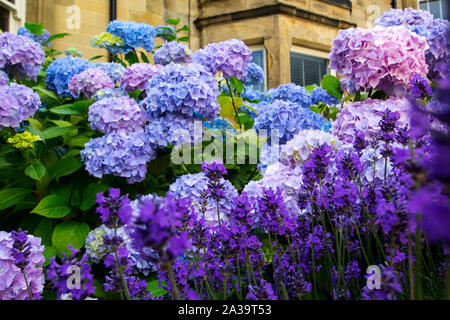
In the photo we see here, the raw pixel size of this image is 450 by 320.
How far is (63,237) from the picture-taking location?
4.71ft

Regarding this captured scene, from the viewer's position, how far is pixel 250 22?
637cm

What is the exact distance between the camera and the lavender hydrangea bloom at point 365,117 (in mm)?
1529

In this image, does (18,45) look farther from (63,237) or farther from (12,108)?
(63,237)

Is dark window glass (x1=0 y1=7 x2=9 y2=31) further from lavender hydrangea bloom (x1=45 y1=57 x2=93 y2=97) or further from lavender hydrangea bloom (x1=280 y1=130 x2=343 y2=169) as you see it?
lavender hydrangea bloom (x1=280 y1=130 x2=343 y2=169)

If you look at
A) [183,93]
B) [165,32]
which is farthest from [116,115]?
[165,32]

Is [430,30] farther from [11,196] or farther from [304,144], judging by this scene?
[11,196]

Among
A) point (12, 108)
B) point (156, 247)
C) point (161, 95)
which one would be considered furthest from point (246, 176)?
point (156, 247)

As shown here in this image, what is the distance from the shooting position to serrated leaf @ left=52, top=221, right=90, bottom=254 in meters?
1.40

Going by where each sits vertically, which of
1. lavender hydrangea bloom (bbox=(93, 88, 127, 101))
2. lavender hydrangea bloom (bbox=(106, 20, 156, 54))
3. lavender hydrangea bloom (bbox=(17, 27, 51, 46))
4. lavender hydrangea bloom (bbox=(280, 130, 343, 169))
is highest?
lavender hydrangea bloom (bbox=(17, 27, 51, 46))

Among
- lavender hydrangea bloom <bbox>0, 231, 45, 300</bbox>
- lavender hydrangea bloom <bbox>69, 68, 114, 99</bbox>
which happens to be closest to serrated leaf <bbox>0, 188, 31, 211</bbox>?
lavender hydrangea bloom <bbox>0, 231, 45, 300</bbox>

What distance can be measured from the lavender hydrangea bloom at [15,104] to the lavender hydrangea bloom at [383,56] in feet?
4.42

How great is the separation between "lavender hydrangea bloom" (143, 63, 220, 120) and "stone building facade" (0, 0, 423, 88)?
4.15 m

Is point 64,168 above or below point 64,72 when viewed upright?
below

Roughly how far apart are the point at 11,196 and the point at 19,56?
2.91 ft
